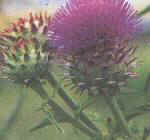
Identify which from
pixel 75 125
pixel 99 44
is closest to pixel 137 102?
pixel 75 125

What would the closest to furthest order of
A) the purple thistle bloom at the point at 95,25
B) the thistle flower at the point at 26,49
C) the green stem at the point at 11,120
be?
the purple thistle bloom at the point at 95,25
the thistle flower at the point at 26,49
the green stem at the point at 11,120

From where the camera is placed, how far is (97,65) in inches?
25.7

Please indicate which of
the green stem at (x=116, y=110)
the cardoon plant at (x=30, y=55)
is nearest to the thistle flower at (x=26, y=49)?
the cardoon plant at (x=30, y=55)

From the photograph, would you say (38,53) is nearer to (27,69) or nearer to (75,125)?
(27,69)

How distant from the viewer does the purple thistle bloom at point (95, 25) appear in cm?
62

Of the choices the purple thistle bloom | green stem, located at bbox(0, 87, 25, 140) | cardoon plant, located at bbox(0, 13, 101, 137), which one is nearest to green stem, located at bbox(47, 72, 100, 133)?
cardoon plant, located at bbox(0, 13, 101, 137)

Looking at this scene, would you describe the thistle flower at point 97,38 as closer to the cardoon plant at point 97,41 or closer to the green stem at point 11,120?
the cardoon plant at point 97,41

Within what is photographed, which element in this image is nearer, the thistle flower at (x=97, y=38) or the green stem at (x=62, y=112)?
the thistle flower at (x=97, y=38)

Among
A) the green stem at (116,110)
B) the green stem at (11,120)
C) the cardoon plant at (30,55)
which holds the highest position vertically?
the cardoon plant at (30,55)

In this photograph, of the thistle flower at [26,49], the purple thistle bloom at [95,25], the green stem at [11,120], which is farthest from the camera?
the green stem at [11,120]

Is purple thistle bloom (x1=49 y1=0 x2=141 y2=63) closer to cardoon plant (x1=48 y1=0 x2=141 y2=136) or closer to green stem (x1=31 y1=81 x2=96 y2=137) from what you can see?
cardoon plant (x1=48 y1=0 x2=141 y2=136)

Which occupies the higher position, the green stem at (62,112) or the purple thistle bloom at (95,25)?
the purple thistle bloom at (95,25)

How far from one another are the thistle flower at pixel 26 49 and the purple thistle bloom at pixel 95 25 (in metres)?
0.10

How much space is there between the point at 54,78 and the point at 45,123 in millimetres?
102
